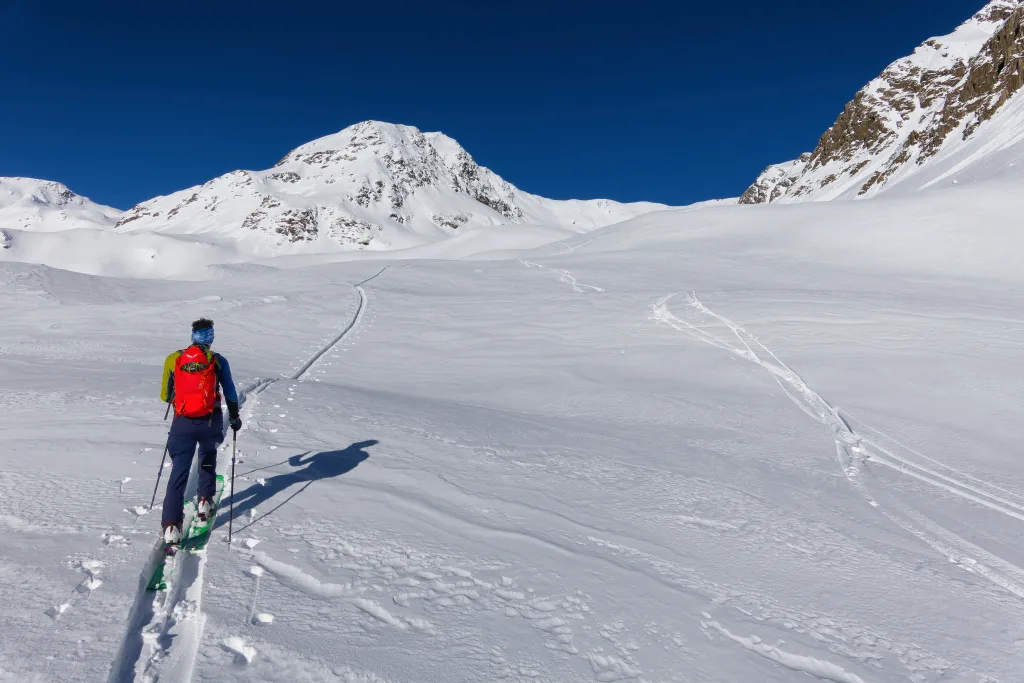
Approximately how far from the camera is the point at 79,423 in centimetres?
678

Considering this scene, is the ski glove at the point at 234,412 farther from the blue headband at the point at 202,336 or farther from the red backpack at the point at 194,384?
the blue headband at the point at 202,336

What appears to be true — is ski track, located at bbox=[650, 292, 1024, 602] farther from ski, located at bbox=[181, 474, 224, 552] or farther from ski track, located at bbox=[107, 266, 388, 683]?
ski, located at bbox=[181, 474, 224, 552]

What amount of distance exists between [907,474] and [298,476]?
6.92 metres

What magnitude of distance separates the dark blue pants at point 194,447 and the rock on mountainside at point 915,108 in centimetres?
8437

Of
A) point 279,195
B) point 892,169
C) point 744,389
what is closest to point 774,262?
point 744,389

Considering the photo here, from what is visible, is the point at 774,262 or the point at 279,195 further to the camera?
the point at 279,195

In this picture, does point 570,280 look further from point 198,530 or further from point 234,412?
point 198,530

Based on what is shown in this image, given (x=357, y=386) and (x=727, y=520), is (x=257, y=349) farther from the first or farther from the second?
(x=727, y=520)

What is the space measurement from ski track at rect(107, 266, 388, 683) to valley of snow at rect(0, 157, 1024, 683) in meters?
0.02

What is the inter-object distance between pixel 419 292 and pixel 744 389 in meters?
12.5

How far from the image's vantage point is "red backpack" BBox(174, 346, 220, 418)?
4.98 m

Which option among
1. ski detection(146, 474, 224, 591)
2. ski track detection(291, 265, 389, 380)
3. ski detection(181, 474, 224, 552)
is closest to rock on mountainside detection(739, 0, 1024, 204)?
ski track detection(291, 265, 389, 380)

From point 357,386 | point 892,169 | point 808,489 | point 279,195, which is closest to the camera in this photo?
point 808,489

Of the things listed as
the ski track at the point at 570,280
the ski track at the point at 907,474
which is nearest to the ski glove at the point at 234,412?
the ski track at the point at 907,474
